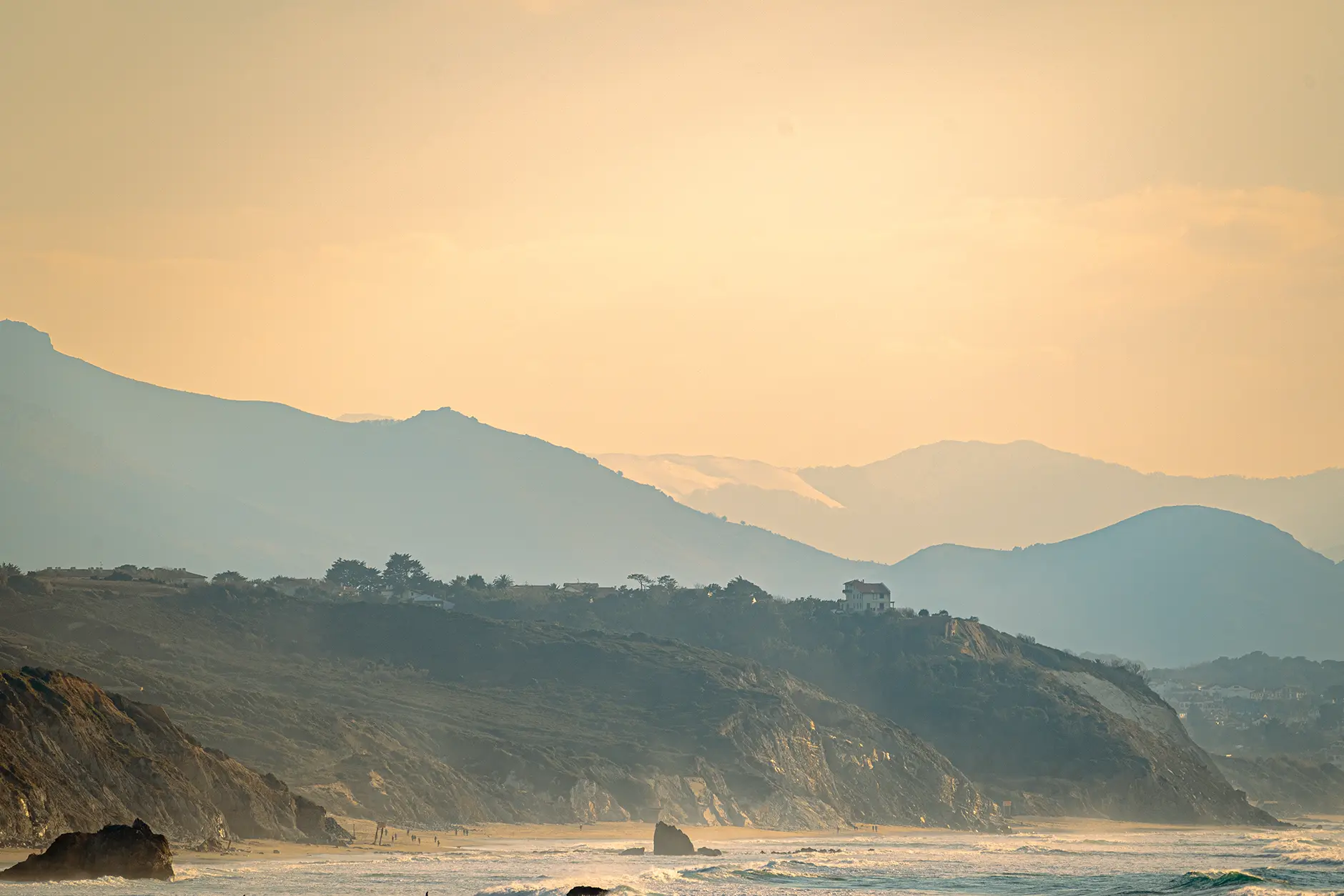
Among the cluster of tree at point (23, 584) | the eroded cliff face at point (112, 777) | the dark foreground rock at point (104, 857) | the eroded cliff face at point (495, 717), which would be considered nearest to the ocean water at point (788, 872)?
the dark foreground rock at point (104, 857)

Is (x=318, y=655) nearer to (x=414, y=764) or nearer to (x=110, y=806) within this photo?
(x=414, y=764)

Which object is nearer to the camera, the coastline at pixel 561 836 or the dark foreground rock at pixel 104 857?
the dark foreground rock at pixel 104 857

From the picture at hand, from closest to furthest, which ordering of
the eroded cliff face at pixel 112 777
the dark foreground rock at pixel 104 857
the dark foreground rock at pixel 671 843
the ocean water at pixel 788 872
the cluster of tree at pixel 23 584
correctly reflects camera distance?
the dark foreground rock at pixel 104 857
the ocean water at pixel 788 872
the eroded cliff face at pixel 112 777
the dark foreground rock at pixel 671 843
the cluster of tree at pixel 23 584

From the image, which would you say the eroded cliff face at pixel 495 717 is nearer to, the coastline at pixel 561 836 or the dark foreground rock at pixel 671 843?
the coastline at pixel 561 836

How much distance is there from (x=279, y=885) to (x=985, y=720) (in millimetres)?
139318

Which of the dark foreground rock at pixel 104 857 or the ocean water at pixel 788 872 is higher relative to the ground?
the dark foreground rock at pixel 104 857

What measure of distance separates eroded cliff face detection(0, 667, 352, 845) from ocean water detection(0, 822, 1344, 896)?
581 centimetres

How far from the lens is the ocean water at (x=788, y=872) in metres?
68.4

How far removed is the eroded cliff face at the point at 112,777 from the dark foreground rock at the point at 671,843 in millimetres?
21526

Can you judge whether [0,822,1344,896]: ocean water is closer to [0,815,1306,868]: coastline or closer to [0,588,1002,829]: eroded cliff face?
[0,815,1306,868]: coastline

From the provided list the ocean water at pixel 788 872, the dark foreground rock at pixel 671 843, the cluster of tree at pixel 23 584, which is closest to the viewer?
the ocean water at pixel 788 872

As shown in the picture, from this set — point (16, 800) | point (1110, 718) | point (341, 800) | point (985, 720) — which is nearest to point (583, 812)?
point (341, 800)

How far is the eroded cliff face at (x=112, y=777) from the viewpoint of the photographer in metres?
71.2

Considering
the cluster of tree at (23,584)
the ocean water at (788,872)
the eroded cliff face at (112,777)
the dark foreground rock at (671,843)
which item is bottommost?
the ocean water at (788,872)
